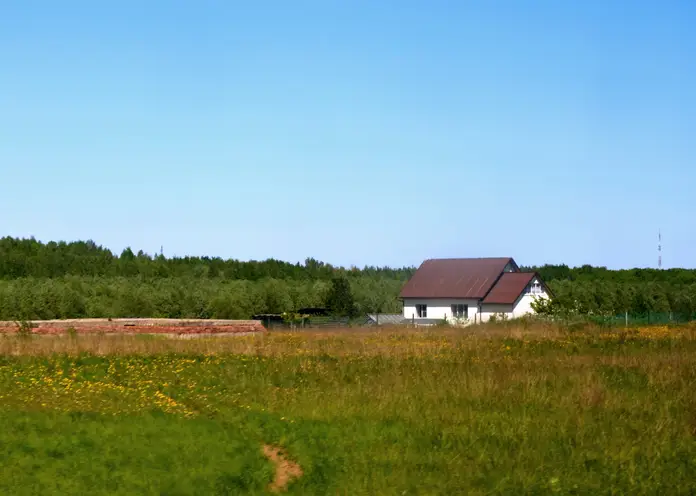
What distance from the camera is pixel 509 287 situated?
7312cm

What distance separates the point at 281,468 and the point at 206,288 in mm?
57781

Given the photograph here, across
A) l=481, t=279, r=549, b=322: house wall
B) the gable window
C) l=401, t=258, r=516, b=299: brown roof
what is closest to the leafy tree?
l=401, t=258, r=516, b=299: brown roof

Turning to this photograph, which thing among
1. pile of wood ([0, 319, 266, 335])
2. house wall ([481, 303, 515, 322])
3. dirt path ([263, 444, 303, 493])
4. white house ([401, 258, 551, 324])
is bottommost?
dirt path ([263, 444, 303, 493])

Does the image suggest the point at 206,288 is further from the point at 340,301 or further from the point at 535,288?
the point at 535,288

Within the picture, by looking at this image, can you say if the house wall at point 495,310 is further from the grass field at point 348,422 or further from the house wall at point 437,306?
the grass field at point 348,422

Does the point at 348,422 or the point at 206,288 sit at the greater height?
the point at 206,288

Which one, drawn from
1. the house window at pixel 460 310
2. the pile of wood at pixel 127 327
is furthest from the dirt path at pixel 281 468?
the house window at pixel 460 310

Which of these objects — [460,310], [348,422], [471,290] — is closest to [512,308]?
[471,290]

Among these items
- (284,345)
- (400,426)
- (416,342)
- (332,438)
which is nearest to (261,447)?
(332,438)

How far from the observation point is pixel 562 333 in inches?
1549

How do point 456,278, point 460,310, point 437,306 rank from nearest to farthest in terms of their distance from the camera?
point 460,310, point 437,306, point 456,278

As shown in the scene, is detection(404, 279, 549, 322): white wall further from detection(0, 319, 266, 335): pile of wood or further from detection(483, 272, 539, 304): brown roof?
detection(0, 319, 266, 335): pile of wood

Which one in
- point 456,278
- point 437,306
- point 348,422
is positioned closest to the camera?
point 348,422

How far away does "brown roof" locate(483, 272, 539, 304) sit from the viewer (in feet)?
235
